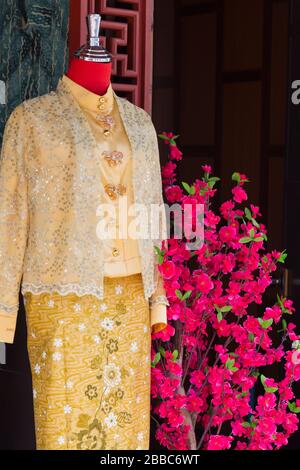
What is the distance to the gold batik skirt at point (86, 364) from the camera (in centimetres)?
236

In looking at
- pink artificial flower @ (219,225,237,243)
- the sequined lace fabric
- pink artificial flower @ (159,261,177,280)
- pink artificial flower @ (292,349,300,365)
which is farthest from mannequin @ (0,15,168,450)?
pink artificial flower @ (292,349,300,365)

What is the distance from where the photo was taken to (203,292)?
2734 millimetres

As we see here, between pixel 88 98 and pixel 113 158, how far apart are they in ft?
0.59

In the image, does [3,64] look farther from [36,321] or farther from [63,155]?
[36,321]

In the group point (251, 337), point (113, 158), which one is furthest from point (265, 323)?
point (113, 158)

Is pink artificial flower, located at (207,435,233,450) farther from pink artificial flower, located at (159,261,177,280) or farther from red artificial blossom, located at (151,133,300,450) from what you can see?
pink artificial flower, located at (159,261,177,280)

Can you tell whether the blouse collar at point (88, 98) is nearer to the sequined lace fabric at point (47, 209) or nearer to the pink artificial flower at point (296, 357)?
the sequined lace fabric at point (47, 209)

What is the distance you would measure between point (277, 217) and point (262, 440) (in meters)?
1.08

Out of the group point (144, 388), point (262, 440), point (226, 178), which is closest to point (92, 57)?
point (144, 388)

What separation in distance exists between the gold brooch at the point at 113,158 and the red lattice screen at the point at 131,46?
0.53m

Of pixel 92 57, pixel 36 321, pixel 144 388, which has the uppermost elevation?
pixel 92 57

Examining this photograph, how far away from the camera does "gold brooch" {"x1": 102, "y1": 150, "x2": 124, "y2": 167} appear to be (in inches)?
94.3

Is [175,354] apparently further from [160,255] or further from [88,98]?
[88,98]

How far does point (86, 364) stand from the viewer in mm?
2387
